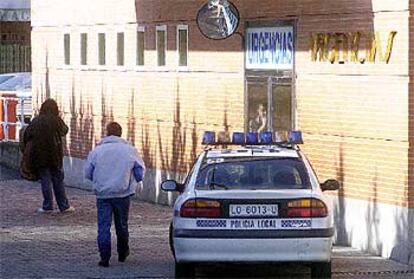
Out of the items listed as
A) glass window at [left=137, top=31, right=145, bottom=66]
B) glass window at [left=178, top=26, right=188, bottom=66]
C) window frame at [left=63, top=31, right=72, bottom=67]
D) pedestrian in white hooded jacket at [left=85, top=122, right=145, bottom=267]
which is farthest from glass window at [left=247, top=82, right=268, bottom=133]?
window frame at [left=63, top=31, right=72, bottom=67]

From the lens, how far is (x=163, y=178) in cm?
2505

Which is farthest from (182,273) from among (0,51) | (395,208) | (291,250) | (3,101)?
(0,51)

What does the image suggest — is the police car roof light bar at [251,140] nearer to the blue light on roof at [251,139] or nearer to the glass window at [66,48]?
the blue light on roof at [251,139]

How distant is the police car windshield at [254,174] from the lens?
591 inches

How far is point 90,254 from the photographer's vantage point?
18.1 metres

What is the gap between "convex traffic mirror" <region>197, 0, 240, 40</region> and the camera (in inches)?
849

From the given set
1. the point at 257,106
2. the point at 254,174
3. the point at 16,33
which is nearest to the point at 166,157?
the point at 257,106

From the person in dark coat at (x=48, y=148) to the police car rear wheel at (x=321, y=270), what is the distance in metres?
9.11

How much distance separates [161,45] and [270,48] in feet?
14.7

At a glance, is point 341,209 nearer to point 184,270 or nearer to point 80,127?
point 184,270

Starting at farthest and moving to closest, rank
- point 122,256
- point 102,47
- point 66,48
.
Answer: point 66,48 → point 102,47 → point 122,256

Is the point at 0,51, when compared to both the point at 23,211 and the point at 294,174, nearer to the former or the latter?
the point at 23,211

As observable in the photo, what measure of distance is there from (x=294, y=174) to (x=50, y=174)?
9005 mm

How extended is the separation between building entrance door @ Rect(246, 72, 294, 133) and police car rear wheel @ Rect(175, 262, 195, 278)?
19.2 ft
